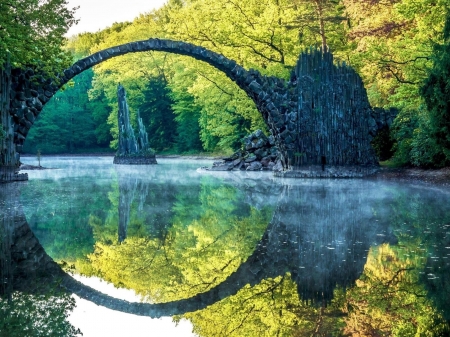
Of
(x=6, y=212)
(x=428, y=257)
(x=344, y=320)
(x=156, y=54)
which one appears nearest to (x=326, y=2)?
(x=156, y=54)

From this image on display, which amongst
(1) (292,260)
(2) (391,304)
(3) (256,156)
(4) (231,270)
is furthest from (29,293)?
(3) (256,156)

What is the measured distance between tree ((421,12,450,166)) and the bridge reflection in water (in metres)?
6.33

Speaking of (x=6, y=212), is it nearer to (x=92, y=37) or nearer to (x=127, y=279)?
(x=127, y=279)

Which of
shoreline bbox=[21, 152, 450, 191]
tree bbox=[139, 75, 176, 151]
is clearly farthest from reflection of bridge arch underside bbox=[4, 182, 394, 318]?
tree bbox=[139, 75, 176, 151]

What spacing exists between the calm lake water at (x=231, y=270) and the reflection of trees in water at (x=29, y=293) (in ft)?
0.04

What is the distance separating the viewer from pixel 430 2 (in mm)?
21609

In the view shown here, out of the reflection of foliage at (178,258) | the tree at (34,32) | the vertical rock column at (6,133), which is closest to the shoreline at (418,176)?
the reflection of foliage at (178,258)

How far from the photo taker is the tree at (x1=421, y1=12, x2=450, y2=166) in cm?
1673

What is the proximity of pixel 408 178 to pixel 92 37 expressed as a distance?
6098 cm

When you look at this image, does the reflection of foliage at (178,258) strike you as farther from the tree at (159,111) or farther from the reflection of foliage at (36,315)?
the tree at (159,111)

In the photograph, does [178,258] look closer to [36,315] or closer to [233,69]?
[36,315]

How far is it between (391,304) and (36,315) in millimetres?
2607

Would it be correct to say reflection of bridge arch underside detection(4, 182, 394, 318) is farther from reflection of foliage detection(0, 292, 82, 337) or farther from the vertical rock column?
the vertical rock column

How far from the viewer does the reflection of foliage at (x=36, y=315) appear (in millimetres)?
3988
